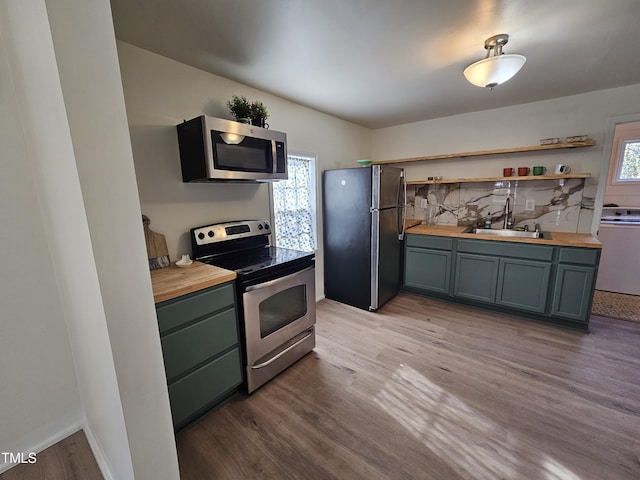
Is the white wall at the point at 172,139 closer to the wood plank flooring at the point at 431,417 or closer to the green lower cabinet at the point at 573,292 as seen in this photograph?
the wood plank flooring at the point at 431,417

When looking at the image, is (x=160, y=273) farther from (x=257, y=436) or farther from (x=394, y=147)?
(x=394, y=147)

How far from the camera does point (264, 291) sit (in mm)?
1860

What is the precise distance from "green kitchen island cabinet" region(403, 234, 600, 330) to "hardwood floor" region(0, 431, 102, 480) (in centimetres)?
329

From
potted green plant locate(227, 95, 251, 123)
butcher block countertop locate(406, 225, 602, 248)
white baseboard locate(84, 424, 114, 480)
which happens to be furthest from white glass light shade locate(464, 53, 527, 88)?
white baseboard locate(84, 424, 114, 480)

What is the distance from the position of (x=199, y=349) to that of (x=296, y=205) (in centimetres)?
190

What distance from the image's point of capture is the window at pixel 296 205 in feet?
9.53

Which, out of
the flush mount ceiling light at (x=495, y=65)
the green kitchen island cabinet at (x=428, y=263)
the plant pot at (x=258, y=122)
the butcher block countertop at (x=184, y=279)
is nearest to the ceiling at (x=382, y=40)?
the flush mount ceiling light at (x=495, y=65)

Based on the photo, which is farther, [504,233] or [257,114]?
[504,233]

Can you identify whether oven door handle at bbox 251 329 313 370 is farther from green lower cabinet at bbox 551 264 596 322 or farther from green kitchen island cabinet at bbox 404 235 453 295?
green lower cabinet at bbox 551 264 596 322

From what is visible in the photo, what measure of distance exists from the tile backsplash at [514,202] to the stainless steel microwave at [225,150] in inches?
101

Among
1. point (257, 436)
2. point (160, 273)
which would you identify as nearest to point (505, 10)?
point (160, 273)

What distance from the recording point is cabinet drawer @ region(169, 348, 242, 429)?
1.52 metres

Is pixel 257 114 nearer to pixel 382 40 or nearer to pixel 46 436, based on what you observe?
pixel 382 40

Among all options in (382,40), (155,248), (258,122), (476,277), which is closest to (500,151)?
(476,277)
